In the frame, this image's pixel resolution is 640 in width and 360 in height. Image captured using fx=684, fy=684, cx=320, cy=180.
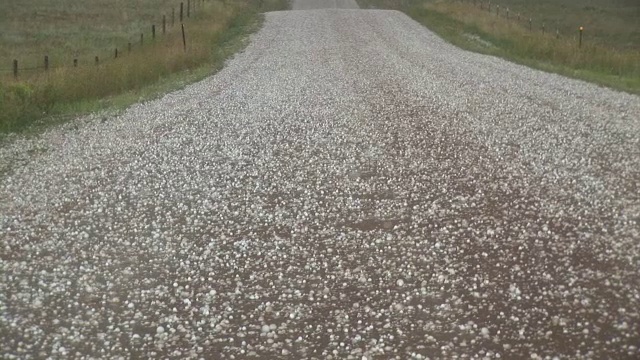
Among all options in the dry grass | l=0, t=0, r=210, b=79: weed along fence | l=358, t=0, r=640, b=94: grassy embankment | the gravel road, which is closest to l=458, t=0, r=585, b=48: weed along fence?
l=358, t=0, r=640, b=94: grassy embankment

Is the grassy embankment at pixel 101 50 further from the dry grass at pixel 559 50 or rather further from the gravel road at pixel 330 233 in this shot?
the dry grass at pixel 559 50

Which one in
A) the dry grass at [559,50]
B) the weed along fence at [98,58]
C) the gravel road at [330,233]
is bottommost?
the gravel road at [330,233]

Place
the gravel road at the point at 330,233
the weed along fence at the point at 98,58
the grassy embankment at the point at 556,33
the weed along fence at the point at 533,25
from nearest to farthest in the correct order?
the gravel road at the point at 330,233, the weed along fence at the point at 98,58, the grassy embankment at the point at 556,33, the weed along fence at the point at 533,25

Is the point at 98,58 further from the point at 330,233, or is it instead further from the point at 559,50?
the point at 330,233

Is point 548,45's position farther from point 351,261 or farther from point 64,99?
point 351,261

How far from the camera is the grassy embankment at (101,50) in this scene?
17614 mm

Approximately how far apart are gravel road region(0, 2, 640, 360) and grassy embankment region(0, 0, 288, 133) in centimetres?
241

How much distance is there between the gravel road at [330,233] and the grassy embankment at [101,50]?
2410 millimetres

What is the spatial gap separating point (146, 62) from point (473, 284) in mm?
19415

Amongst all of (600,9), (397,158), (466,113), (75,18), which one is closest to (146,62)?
(466,113)

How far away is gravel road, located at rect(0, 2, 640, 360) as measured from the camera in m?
5.64

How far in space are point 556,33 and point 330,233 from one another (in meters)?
28.7

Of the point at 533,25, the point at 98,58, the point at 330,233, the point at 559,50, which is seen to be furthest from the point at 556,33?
the point at 330,233

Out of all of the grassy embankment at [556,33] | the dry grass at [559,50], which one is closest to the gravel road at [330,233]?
the grassy embankment at [556,33]
